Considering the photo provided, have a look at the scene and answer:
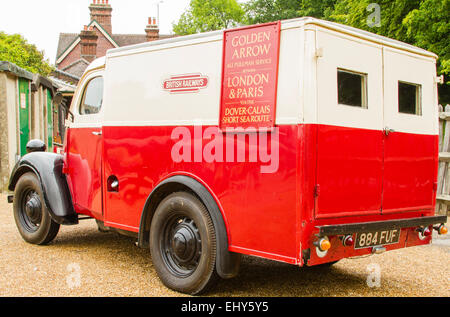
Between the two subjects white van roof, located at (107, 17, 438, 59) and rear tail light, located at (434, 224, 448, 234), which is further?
rear tail light, located at (434, 224, 448, 234)

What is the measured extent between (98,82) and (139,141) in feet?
4.17

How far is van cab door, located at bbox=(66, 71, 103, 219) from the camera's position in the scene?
18.3 feet

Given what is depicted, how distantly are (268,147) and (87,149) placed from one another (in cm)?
276

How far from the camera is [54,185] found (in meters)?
6.11

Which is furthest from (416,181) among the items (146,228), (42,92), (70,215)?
(42,92)

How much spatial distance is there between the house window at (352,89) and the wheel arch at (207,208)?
4.46 ft

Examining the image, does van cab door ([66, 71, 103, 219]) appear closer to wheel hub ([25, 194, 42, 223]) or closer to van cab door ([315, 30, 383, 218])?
wheel hub ([25, 194, 42, 223])

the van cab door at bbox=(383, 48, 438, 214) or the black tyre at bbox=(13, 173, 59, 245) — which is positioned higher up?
the van cab door at bbox=(383, 48, 438, 214)

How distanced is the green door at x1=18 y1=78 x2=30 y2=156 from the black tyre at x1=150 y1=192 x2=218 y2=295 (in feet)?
29.8

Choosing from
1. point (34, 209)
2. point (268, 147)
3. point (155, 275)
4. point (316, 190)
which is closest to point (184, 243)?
point (155, 275)

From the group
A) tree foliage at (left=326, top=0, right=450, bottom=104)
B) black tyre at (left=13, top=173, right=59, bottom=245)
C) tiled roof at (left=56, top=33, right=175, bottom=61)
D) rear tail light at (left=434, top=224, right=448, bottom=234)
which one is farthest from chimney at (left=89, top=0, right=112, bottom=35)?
rear tail light at (left=434, top=224, right=448, bottom=234)

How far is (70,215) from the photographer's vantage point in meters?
6.03

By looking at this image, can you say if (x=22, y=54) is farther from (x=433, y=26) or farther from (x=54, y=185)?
(x=54, y=185)
